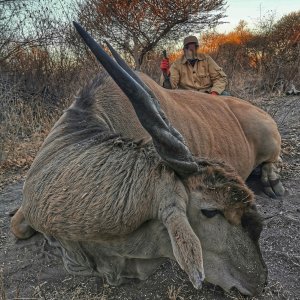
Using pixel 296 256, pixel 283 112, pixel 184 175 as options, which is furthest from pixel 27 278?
pixel 283 112

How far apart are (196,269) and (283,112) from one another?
8378 millimetres

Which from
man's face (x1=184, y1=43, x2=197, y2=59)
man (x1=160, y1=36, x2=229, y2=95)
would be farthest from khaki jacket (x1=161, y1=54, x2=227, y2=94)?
man's face (x1=184, y1=43, x2=197, y2=59)

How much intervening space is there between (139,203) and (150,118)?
524 mm

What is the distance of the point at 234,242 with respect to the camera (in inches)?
107

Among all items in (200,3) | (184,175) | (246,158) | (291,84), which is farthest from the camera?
(200,3)

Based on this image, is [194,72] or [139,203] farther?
[194,72]

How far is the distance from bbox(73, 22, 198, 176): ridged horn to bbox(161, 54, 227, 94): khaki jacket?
5.96 metres

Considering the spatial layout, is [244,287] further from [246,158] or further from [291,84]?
[291,84]

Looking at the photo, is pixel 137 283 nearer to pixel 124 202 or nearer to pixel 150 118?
pixel 124 202

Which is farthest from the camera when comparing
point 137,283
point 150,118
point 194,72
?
point 194,72

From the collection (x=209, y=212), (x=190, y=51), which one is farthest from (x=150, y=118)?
(x=190, y=51)

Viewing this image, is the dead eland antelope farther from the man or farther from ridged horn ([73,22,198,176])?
the man

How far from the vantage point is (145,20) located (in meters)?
16.3

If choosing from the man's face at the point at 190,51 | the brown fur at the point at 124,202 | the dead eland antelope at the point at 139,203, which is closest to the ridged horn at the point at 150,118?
the dead eland antelope at the point at 139,203
